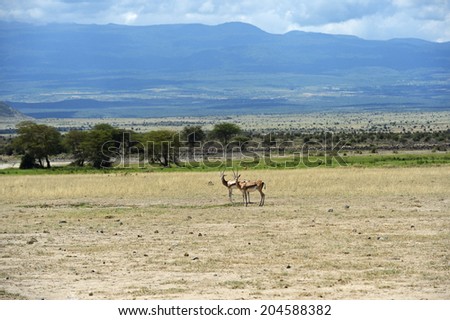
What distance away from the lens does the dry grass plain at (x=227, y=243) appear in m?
13.6

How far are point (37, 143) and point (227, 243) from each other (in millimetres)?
37089

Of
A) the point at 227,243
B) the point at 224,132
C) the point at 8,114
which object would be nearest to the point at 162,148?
the point at 224,132

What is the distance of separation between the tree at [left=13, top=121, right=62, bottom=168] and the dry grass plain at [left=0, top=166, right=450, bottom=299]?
22.5m

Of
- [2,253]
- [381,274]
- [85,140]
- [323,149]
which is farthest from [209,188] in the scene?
[323,149]

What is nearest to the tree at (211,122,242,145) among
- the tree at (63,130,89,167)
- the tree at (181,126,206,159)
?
the tree at (181,126,206,159)

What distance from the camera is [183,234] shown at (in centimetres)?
1942

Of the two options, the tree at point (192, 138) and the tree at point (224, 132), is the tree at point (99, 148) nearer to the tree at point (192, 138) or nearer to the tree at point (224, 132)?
the tree at point (192, 138)

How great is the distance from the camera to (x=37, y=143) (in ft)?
175

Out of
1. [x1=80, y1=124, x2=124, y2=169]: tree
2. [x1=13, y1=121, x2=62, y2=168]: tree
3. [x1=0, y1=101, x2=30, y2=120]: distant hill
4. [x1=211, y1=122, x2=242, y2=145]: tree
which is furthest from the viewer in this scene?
[x1=0, y1=101, x2=30, y2=120]: distant hill

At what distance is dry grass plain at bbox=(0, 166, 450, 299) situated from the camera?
536 inches

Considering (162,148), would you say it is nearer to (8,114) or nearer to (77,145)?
(77,145)

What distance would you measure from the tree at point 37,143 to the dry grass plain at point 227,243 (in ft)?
74.0

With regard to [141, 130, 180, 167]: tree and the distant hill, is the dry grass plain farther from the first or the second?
the distant hill

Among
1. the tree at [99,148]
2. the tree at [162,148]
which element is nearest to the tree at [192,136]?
the tree at [99,148]
